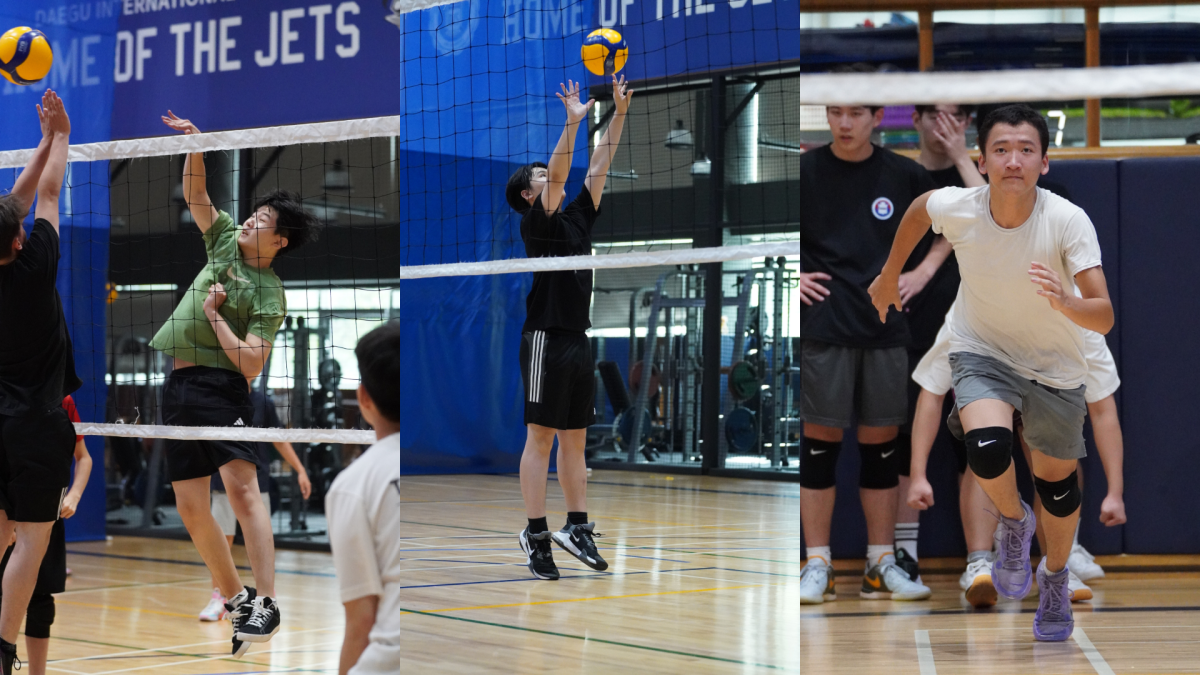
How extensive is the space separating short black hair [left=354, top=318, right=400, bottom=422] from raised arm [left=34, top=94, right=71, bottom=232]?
1.70 metres

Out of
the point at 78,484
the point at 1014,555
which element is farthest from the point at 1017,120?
the point at 78,484

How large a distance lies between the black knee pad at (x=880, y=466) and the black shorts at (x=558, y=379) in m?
2.10

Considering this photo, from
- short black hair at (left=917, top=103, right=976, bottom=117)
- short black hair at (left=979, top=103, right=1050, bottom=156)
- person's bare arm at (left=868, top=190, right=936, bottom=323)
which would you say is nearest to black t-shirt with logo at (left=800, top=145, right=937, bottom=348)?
short black hair at (left=917, top=103, right=976, bottom=117)

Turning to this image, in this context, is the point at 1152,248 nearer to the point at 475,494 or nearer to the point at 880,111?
the point at 880,111

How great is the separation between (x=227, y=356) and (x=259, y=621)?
85 cm

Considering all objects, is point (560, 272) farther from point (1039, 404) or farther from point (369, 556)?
point (1039, 404)

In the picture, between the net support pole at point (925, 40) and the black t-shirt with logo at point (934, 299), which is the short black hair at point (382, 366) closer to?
the black t-shirt with logo at point (934, 299)

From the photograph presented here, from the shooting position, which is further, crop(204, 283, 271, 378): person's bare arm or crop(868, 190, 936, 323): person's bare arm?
crop(204, 283, 271, 378): person's bare arm

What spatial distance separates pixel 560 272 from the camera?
8.20ft

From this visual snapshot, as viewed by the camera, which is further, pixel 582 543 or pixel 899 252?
pixel 899 252

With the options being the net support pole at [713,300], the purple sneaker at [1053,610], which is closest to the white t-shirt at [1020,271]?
the purple sneaker at [1053,610]

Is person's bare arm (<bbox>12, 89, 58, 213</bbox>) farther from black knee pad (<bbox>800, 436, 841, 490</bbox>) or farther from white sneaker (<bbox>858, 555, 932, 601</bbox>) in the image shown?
white sneaker (<bbox>858, 555, 932, 601</bbox>)

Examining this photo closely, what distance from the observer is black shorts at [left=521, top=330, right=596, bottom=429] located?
2453 millimetres

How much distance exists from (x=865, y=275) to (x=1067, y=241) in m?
0.90
